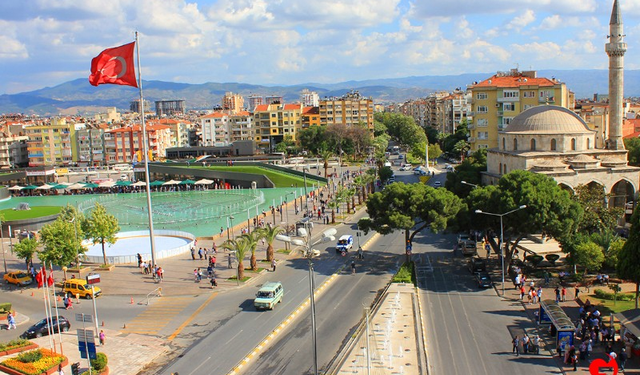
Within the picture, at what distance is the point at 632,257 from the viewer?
26.3m

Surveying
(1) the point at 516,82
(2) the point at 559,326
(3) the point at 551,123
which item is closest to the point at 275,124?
(1) the point at 516,82

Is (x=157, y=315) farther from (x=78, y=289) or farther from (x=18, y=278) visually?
(x=18, y=278)

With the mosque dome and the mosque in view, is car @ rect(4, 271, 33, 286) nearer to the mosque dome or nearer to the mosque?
the mosque

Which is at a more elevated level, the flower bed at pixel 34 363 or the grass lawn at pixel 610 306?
the flower bed at pixel 34 363

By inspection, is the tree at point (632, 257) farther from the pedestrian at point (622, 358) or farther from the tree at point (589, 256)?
the pedestrian at point (622, 358)

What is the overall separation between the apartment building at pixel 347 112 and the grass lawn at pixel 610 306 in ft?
312

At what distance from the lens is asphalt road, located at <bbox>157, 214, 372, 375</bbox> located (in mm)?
22953

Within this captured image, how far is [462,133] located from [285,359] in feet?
288

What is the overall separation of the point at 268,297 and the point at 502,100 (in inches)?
1927

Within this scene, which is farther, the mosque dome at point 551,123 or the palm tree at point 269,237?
the mosque dome at point 551,123

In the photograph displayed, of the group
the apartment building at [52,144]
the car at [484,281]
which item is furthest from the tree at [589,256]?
the apartment building at [52,144]

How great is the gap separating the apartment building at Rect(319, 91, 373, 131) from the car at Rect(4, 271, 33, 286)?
89484 mm

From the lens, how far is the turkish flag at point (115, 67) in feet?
102

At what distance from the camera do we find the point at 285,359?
23.1 meters
